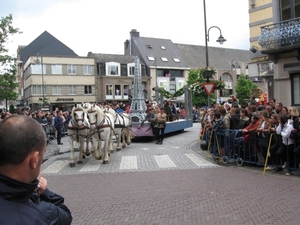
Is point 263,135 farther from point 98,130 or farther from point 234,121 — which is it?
point 98,130

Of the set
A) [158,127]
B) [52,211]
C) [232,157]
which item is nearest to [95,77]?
[158,127]

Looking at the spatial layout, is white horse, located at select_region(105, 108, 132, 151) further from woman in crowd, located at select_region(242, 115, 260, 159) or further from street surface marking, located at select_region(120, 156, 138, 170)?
woman in crowd, located at select_region(242, 115, 260, 159)

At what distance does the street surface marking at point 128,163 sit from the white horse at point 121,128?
221 centimetres

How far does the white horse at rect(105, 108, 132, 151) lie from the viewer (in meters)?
15.2

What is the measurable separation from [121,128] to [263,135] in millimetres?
6953

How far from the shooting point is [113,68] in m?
58.1

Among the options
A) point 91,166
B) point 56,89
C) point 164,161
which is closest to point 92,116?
point 91,166

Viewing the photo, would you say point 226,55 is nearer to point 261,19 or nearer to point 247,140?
point 261,19

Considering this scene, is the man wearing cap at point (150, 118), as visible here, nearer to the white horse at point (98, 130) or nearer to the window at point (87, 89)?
the white horse at point (98, 130)

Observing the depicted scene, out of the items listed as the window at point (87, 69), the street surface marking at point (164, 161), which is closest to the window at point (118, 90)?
the window at point (87, 69)

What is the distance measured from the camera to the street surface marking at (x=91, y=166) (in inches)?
429

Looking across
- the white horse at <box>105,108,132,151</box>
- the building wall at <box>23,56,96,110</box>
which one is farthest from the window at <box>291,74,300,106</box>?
the building wall at <box>23,56,96,110</box>

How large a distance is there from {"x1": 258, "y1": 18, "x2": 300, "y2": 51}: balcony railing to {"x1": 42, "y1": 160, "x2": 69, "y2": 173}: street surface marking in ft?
Answer: 32.1

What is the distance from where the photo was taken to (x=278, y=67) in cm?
1609
